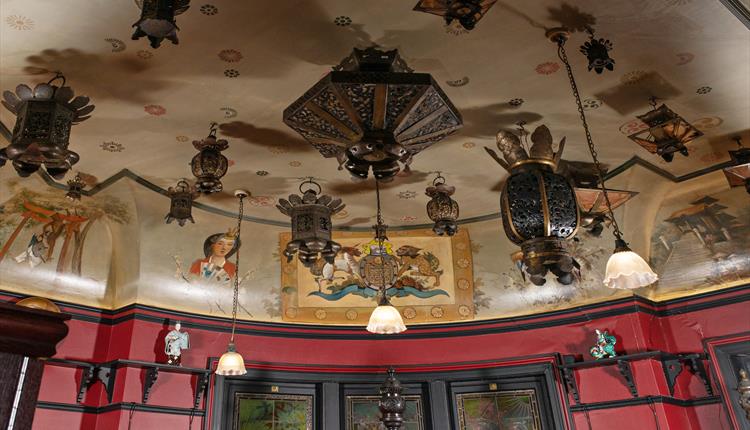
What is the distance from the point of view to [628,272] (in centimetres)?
427

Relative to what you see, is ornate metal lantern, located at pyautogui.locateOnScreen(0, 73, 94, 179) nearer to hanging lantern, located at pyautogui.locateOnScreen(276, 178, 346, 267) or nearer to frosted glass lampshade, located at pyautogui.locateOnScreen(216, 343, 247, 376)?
hanging lantern, located at pyautogui.locateOnScreen(276, 178, 346, 267)

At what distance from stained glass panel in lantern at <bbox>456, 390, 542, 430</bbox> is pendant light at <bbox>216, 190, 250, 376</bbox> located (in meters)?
3.12

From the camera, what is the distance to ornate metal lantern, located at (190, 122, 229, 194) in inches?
223

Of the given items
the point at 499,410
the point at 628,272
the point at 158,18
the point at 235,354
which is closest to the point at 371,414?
the point at 499,410

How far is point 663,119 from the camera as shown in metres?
5.82

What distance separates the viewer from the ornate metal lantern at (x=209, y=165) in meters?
5.65

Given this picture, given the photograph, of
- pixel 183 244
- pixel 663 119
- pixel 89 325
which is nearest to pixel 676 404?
pixel 663 119

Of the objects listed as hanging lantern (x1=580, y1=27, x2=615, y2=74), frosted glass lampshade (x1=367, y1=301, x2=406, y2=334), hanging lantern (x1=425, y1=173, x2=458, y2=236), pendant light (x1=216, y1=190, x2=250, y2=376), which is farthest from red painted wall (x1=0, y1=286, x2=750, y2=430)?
hanging lantern (x1=580, y1=27, x2=615, y2=74)

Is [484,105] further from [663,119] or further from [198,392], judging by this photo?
[198,392]

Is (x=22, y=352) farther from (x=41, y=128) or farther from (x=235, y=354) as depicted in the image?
(x=235, y=354)

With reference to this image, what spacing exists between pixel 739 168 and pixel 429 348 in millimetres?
4496

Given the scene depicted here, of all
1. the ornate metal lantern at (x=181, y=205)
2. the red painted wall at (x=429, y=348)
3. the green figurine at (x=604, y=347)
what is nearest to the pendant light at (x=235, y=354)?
the red painted wall at (x=429, y=348)

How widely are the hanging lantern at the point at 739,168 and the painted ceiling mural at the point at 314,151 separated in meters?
0.20

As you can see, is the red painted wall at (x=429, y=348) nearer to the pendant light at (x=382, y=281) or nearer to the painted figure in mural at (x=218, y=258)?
the painted figure in mural at (x=218, y=258)
